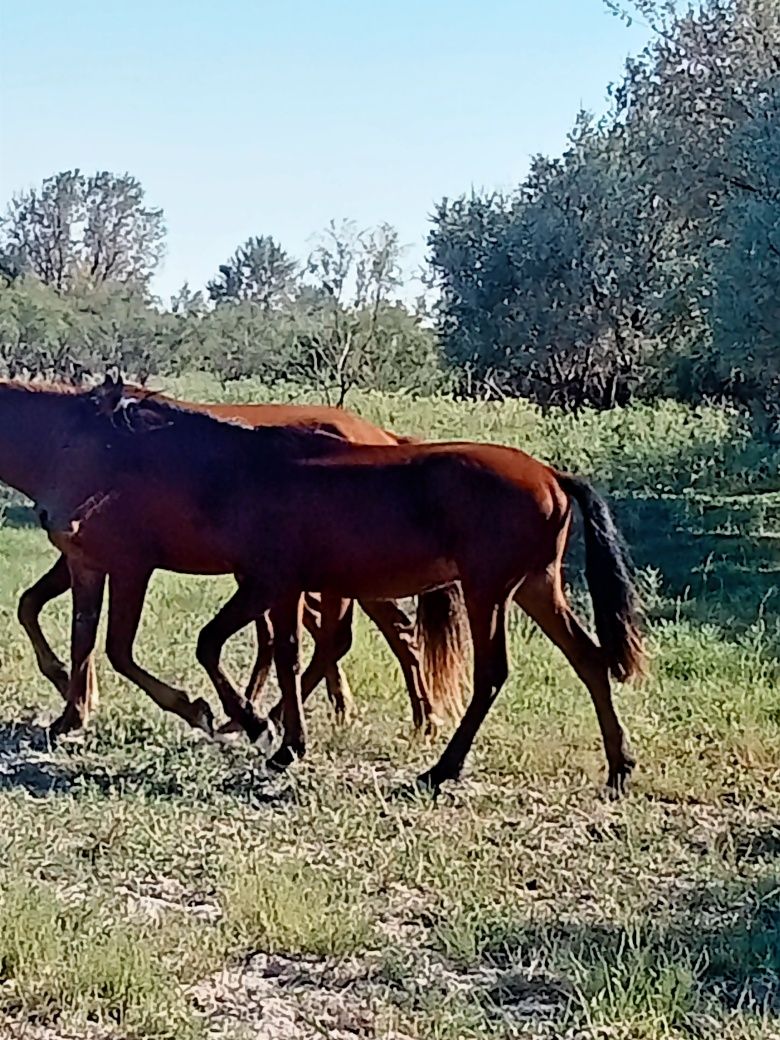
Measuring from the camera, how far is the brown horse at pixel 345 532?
226 inches

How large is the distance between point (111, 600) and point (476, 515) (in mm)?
1745

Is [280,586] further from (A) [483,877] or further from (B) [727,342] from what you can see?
(B) [727,342]

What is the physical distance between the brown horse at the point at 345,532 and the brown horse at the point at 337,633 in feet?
1.03

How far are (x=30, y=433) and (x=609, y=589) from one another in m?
2.74

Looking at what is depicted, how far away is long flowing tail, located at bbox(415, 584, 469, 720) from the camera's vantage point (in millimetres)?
6473

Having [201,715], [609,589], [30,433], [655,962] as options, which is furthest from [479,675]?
[30,433]

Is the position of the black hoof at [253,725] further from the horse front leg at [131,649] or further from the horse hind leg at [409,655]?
the horse hind leg at [409,655]

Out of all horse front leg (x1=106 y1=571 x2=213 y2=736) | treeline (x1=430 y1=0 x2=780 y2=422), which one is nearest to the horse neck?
horse front leg (x1=106 y1=571 x2=213 y2=736)

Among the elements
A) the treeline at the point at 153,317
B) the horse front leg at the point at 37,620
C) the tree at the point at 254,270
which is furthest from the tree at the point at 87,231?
the horse front leg at the point at 37,620

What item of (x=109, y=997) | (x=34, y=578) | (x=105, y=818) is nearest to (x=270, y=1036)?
(x=109, y=997)

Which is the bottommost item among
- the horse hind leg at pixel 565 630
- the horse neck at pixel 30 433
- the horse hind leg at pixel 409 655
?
the horse hind leg at pixel 409 655

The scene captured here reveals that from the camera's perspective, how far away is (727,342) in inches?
514

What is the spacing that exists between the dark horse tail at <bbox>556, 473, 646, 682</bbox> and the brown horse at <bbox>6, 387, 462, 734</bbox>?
0.75 m

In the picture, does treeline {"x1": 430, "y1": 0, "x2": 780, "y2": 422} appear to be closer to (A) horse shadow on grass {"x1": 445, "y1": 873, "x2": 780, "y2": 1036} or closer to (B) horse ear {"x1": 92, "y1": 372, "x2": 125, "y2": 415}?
(B) horse ear {"x1": 92, "y1": 372, "x2": 125, "y2": 415}
